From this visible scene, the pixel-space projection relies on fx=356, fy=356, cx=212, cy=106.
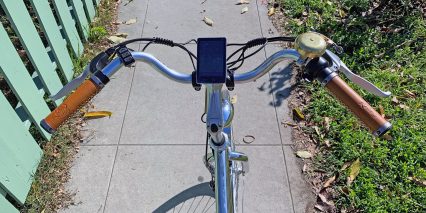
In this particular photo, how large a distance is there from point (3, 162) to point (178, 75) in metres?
1.58

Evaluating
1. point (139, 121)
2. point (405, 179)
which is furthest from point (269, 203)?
point (139, 121)

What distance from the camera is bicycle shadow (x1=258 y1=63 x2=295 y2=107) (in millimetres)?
3312

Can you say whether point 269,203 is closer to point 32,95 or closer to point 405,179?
point 405,179

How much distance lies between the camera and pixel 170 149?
2.91m

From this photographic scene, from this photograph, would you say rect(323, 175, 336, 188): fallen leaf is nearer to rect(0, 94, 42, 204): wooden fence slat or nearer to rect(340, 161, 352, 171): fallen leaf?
rect(340, 161, 352, 171): fallen leaf

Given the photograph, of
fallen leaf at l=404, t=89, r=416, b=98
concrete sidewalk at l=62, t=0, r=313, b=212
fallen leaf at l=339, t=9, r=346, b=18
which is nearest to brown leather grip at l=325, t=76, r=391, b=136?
concrete sidewalk at l=62, t=0, r=313, b=212

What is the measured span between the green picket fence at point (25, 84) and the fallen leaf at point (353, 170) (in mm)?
2361

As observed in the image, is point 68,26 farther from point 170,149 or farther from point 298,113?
point 298,113

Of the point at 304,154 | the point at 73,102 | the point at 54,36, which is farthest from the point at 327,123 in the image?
the point at 54,36

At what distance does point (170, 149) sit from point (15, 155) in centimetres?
111

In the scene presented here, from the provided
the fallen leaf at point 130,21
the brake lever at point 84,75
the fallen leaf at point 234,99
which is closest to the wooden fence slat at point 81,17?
the fallen leaf at point 130,21

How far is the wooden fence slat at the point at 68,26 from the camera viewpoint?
3.21 metres

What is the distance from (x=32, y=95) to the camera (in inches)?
104

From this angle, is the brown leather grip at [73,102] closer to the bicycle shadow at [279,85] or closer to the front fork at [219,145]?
the front fork at [219,145]
